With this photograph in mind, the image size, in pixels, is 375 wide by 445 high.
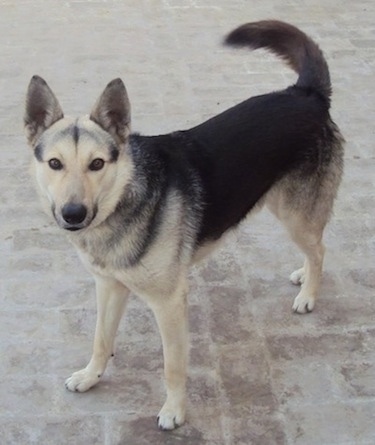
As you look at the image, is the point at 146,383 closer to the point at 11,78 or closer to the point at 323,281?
the point at 323,281

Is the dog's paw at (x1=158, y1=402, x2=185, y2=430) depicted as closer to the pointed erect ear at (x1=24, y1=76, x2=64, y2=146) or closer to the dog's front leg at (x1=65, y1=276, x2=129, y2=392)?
the dog's front leg at (x1=65, y1=276, x2=129, y2=392)

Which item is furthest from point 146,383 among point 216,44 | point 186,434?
point 216,44

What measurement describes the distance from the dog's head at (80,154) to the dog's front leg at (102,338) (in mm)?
616

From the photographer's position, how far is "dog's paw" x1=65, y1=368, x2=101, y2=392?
3877 mm

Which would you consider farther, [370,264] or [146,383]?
[370,264]

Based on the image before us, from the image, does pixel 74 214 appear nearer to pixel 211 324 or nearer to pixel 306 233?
pixel 211 324

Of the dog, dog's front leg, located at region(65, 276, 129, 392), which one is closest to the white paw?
the dog

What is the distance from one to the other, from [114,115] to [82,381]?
141 centimetres

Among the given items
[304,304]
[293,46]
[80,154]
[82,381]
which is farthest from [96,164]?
[304,304]

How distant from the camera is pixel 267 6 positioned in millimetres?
8750

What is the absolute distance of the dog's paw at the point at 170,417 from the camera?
12.0 feet

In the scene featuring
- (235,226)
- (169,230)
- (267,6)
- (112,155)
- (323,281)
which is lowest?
(267,6)

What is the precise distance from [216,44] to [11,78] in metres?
2.13

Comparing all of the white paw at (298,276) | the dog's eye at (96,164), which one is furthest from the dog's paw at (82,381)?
the white paw at (298,276)
